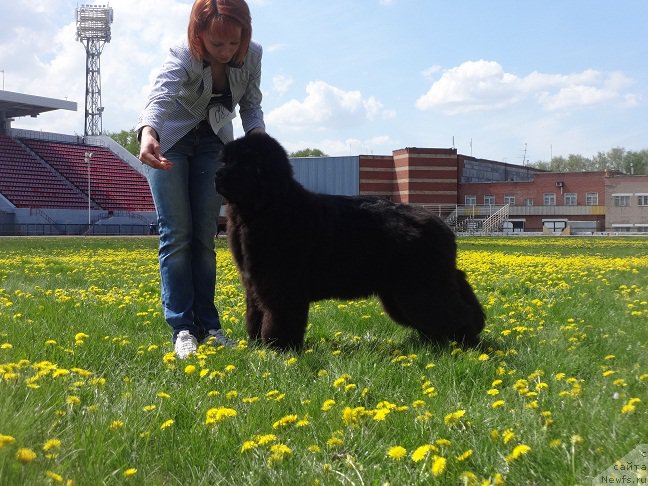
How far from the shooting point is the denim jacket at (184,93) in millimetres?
4352

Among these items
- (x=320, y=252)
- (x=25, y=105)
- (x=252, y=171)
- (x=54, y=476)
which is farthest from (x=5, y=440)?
(x=25, y=105)

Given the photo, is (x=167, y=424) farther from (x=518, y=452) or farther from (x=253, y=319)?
(x=253, y=319)

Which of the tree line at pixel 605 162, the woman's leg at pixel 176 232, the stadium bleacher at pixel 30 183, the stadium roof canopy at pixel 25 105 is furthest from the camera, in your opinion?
the tree line at pixel 605 162

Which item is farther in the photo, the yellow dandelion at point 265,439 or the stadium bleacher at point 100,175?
the stadium bleacher at point 100,175

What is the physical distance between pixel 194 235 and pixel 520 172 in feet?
277

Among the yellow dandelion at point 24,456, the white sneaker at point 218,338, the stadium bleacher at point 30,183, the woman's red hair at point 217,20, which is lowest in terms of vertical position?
the white sneaker at point 218,338

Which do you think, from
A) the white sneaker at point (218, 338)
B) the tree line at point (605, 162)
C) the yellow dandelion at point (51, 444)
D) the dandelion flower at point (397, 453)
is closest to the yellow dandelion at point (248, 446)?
the dandelion flower at point (397, 453)

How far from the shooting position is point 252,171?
404 centimetres

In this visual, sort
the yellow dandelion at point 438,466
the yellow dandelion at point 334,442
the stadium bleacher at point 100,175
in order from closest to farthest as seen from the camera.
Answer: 1. the yellow dandelion at point 438,466
2. the yellow dandelion at point 334,442
3. the stadium bleacher at point 100,175

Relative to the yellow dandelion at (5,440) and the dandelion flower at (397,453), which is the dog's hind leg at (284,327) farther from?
the yellow dandelion at (5,440)

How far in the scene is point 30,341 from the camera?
4004 mm

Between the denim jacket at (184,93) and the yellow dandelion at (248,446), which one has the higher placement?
the denim jacket at (184,93)

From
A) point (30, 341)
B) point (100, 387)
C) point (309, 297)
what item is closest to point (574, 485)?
point (100, 387)

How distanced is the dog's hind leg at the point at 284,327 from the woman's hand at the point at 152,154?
1160 mm
